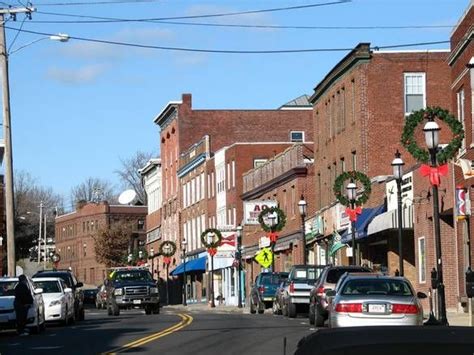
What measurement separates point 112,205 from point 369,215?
270 ft

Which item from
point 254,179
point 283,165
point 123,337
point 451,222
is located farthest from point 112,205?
point 123,337

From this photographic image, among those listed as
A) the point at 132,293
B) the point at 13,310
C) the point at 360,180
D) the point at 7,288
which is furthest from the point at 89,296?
the point at 13,310

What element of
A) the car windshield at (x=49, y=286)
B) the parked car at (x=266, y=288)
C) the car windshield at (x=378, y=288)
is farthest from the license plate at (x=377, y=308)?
the parked car at (x=266, y=288)

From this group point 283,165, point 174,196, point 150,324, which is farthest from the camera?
point 174,196

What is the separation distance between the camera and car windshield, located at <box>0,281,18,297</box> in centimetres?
3077

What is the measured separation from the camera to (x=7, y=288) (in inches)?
1228

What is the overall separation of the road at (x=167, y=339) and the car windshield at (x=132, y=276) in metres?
12.8

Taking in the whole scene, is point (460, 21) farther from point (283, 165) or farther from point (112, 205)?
point (112, 205)

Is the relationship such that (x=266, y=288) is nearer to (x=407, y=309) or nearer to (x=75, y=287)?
(x=75, y=287)

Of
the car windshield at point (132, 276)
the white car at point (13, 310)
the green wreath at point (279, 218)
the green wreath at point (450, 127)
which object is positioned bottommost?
the white car at point (13, 310)

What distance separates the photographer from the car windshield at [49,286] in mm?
35438

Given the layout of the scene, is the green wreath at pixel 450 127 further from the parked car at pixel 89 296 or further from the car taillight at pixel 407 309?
the parked car at pixel 89 296

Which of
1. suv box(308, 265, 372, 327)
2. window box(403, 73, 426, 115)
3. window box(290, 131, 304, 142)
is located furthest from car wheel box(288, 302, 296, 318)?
window box(290, 131, 304, 142)

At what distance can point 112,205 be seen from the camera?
12631 centimetres
